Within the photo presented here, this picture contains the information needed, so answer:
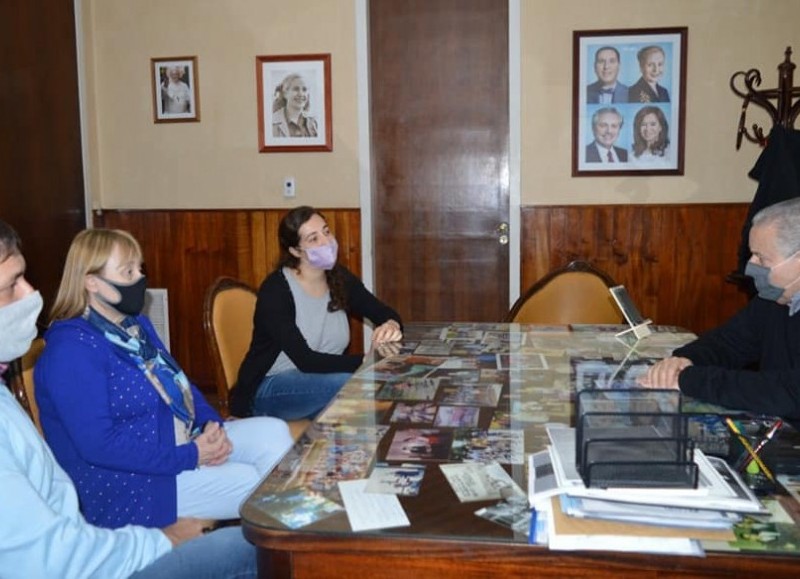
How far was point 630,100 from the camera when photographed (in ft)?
14.0

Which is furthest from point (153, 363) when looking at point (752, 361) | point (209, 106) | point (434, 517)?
point (209, 106)

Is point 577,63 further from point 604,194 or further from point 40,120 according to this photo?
point 40,120

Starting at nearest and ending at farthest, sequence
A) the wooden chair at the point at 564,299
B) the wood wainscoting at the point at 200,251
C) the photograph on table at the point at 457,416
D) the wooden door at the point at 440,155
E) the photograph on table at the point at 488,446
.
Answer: the photograph on table at the point at 488,446 → the photograph on table at the point at 457,416 → the wooden chair at the point at 564,299 → the wooden door at the point at 440,155 → the wood wainscoting at the point at 200,251

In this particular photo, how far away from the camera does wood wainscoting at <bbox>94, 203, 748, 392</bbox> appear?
4316mm

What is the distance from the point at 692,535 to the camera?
3.86 feet

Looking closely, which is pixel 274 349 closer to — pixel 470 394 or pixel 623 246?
pixel 470 394

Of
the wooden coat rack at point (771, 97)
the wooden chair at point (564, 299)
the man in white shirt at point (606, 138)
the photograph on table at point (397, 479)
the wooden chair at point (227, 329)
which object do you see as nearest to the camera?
the photograph on table at point (397, 479)

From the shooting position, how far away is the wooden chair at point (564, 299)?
3490mm

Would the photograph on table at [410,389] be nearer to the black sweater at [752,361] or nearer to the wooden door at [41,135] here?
the black sweater at [752,361]

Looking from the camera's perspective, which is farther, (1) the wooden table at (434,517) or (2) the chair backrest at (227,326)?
(2) the chair backrest at (227,326)

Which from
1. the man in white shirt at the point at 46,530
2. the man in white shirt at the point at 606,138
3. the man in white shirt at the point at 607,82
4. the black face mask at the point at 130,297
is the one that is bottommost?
the man in white shirt at the point at 46,530

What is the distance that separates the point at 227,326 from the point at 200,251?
1.97 m

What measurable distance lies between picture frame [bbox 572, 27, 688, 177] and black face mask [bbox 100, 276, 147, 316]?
2.95m

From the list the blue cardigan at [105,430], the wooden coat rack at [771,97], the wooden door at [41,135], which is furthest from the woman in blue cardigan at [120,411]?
the wooden coat rack at [771,97]
